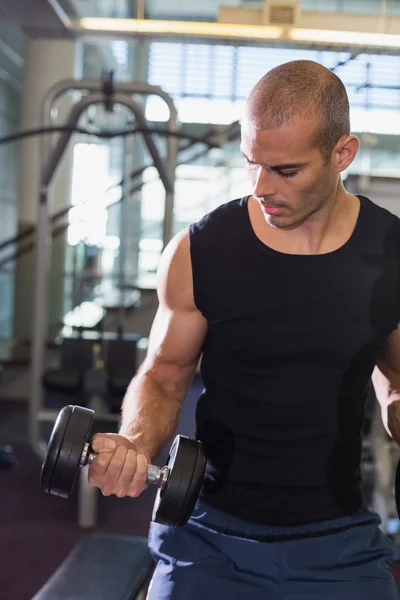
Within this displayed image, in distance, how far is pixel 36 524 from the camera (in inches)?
114

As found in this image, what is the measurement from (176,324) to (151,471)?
1.08 ft

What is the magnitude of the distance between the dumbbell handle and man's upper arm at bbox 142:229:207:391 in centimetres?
29

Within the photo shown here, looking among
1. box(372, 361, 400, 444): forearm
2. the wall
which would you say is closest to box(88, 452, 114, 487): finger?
box(372, 361, 400, 444): forearm

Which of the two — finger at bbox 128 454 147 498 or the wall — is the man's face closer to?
finger at bbox 128 454 147 498

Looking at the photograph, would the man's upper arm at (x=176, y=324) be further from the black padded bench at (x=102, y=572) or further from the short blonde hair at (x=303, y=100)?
the black padded bench at (x=102, y=572)

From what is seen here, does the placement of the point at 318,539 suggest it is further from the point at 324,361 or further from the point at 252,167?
the point at 252,167

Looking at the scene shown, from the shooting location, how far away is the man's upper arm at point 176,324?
1.33 meters

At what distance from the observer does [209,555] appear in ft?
4.10

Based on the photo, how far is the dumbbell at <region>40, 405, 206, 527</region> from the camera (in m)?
1.07

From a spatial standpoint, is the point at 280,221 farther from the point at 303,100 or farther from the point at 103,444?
the point at 103,444

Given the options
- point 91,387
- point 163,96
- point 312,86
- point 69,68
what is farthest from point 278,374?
point 69,68

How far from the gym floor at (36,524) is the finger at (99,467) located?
1449 mm

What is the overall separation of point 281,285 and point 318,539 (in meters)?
0.45

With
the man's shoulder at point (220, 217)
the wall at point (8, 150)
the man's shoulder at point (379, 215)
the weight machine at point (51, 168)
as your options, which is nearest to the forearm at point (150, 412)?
the man's shoulder at point (220, 217)
